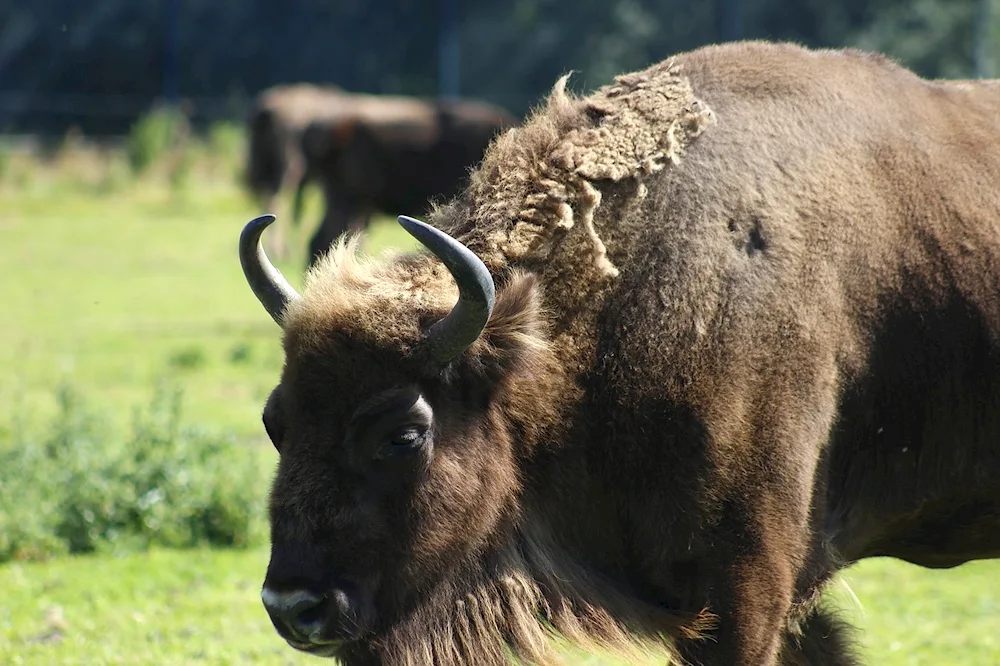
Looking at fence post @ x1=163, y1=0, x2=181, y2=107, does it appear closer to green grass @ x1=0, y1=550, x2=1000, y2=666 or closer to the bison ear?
green grass @ x1=0, y1=550, x2=1000, y2=666

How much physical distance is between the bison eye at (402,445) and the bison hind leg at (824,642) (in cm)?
156

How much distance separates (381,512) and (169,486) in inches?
151

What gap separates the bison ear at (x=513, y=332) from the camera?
374 centimetres

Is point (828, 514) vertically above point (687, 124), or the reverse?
point (687, 124)

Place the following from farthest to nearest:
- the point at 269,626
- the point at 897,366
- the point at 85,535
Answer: the point at 85,535
the point at 269,626
the point at 897,366

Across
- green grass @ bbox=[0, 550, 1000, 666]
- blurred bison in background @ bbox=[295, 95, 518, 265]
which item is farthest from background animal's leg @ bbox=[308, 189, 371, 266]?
green grass @ bbox=[0, 550, 1000, 666]

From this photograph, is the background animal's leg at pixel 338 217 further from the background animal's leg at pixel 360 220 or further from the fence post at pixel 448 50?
the fence post at pixel 448 50

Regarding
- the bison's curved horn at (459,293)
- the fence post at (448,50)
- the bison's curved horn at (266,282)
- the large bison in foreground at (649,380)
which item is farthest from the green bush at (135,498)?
the fence post at (448,50)

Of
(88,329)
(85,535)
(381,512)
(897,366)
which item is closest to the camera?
(381,512)

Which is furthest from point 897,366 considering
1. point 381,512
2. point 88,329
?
point 88,329

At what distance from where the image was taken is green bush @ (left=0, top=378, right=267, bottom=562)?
22.7 feet

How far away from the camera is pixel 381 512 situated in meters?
3.65

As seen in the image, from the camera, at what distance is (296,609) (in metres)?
3.52

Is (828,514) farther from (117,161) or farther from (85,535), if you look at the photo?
(117,161)
